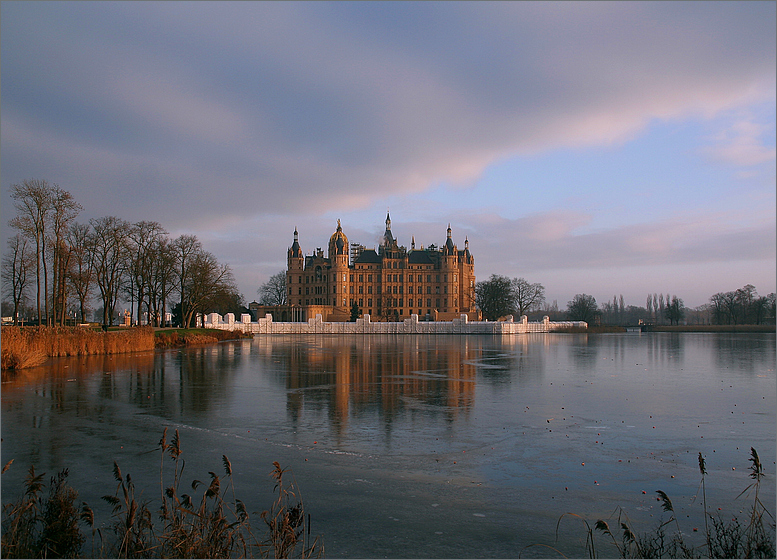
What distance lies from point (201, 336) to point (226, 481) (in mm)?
41024

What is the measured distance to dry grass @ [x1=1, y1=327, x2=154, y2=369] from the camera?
2148 cm

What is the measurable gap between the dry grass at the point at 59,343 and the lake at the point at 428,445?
7.28ft

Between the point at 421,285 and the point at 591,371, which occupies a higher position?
the point at 421,285

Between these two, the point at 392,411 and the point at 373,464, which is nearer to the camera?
the point at 373,464

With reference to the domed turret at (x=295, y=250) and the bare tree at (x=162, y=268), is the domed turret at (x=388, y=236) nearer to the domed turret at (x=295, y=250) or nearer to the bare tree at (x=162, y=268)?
the domed turret at (x=295, y=250)

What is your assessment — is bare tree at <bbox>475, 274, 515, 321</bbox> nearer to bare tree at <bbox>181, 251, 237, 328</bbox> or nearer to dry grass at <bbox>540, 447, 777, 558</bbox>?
bare tree at <bbox>181, 251, 237, 328</bbox>

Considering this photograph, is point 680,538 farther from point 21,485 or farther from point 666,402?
point 666,402

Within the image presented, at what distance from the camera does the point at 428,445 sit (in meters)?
10.0

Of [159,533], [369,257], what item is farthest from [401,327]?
[159,533]

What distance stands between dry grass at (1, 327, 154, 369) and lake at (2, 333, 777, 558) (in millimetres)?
2220

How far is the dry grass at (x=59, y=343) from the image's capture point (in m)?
21.5

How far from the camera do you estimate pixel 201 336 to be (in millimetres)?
46875

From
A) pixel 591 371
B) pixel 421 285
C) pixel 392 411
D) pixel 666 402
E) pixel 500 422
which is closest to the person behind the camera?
pixel 500 422

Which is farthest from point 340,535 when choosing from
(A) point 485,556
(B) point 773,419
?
(B) point 773,419
